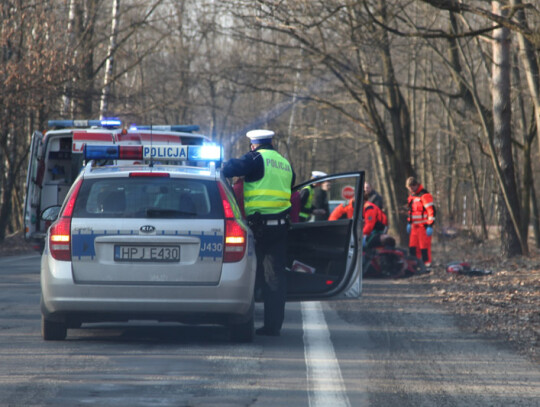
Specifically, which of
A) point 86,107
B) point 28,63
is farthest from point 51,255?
point 86,107

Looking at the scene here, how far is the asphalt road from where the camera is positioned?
5.58 m

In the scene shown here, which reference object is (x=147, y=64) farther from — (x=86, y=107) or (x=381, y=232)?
(x=381, y=232)

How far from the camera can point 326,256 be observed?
8.87 m

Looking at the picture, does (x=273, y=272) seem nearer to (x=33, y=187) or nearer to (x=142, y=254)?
(x=142, y=254)

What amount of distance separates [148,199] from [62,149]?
19.5ft

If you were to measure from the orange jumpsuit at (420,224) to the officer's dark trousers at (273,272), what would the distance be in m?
9.51

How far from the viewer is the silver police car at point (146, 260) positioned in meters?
7.13

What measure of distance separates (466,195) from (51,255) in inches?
1190

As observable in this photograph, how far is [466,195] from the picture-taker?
35906mm

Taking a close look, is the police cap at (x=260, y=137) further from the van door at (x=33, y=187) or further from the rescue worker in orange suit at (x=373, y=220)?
the rescue worker in orange suit at (x=373, y=220)

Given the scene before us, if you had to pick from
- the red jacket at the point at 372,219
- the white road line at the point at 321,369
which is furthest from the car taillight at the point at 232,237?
the red jacket at the point at 372,219

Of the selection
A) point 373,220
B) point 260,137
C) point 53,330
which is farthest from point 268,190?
point 373,220

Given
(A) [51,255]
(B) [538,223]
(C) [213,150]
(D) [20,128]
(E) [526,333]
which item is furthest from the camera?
(B) [538,223]

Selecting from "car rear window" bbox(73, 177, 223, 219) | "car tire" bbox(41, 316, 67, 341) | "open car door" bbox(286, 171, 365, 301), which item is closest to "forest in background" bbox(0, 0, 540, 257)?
"open car door" bbox(286, 171, 365, 301)
